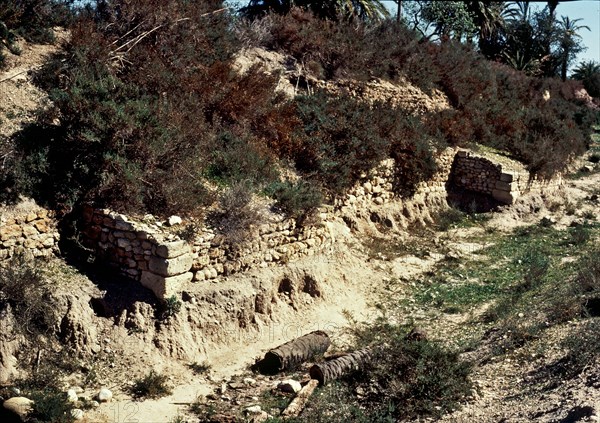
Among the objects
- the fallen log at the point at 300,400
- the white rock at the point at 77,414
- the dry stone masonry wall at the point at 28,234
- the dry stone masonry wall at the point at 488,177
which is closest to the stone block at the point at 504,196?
the dry stone masonry wall at the point at 488,177

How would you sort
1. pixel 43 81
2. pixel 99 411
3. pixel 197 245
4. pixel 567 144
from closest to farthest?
pixel 99 411 → pixel 197 245 → pixel 43 81 → pixel 567 144

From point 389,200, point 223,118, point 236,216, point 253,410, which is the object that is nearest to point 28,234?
point 236,216

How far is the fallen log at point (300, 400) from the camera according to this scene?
7.38 metres

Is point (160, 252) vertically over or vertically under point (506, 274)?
over

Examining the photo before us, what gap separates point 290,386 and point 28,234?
429 cm

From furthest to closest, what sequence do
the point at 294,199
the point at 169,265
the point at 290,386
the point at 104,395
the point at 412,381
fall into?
1. the point at 294,199
2. the point at 169,265
3. the point at 290,386
4. the point at 412,381
5. the point at 104,395

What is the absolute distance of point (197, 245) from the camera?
29.9 feet

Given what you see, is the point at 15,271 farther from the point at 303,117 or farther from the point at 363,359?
the point at 303,117

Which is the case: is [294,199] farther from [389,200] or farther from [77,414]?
[77,414]

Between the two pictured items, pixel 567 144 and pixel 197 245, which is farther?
pixel 567 144

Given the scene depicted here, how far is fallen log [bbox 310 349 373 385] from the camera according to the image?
322 inches

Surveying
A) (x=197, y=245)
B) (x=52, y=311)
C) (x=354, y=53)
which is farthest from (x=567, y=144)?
(x=52, y=311)

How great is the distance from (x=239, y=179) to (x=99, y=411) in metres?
4.89

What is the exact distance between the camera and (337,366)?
8.30 metres
